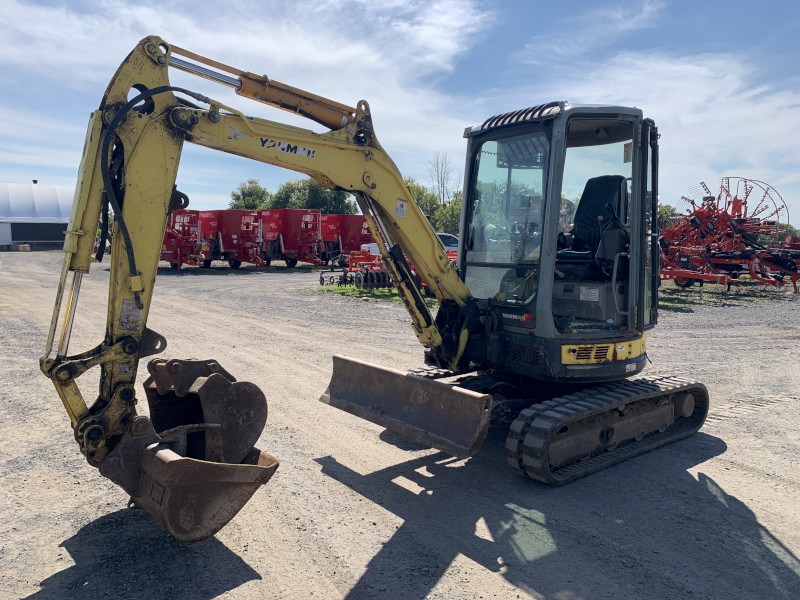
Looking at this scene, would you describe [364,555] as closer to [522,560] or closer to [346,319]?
[522,560]

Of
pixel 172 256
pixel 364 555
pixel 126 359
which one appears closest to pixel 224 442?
pixel 126 359

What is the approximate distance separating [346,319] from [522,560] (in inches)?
395

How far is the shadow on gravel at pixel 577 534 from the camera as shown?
3615mm

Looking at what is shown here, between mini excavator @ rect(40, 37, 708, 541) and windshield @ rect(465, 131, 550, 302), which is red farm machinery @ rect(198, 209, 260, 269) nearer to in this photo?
mini excavator @ rect(40, 37, 708, 541)

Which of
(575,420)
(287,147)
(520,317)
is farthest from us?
(520,317)

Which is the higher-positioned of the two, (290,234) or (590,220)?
(290,234)

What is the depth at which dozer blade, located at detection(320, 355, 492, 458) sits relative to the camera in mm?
4844

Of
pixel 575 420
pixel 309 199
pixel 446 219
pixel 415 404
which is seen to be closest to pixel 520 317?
pixel 575 420

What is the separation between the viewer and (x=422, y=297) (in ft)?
18.8

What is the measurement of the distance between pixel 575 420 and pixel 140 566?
10.8 ft

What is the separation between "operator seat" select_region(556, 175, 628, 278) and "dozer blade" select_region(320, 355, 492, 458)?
1896 mm

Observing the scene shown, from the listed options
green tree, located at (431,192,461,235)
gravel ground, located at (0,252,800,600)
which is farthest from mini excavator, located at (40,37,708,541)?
green tree, located at (431,192,461,235)

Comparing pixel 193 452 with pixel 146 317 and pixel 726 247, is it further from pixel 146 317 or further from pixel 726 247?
pixel 726 247

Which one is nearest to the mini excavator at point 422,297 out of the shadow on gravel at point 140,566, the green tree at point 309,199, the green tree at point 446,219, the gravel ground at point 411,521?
the shadow on gravel at point 140,566
